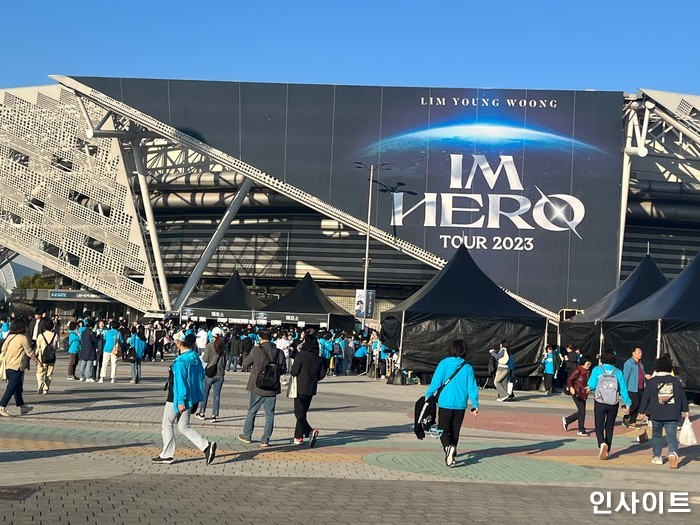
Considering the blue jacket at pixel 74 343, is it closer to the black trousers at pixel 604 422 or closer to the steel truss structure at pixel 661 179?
the black trousers at pixel 604 422

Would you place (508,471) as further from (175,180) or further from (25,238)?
(175,180)

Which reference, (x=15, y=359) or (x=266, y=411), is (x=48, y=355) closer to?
(x=15, y=359)

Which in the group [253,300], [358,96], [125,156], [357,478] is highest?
[358,96]

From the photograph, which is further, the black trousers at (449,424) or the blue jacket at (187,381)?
the black trousers at (449,424)

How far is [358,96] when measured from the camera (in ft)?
181

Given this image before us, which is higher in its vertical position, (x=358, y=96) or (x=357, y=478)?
(x=358, y=96)

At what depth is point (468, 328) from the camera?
3053 cm

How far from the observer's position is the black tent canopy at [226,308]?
44625 millimetres

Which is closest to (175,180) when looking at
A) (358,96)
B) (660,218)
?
(358,96)

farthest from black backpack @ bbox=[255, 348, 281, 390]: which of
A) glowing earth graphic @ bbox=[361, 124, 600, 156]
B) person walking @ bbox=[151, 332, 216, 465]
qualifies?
glowing earth graphic @ bbox=[361, 124, 600, 156]

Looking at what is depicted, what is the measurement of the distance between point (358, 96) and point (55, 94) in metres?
17.6

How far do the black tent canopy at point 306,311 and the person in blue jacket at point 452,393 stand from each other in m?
30.8

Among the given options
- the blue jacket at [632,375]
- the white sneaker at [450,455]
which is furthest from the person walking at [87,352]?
the white sneaker at [450,455]

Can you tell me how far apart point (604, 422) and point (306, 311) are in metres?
30.1
